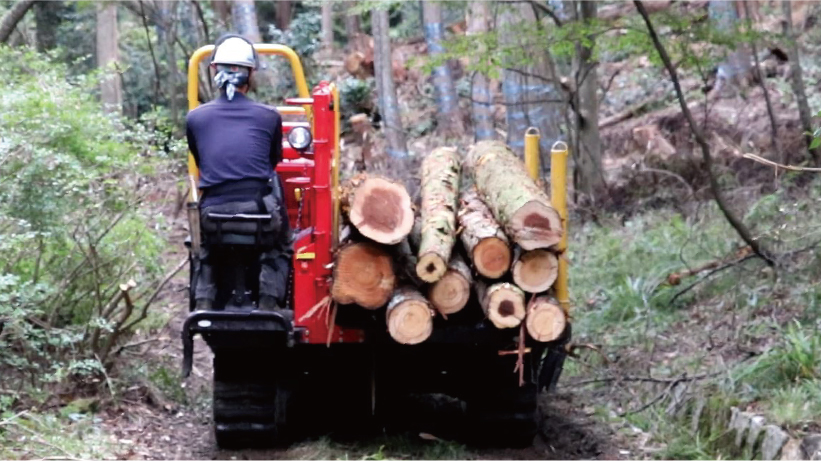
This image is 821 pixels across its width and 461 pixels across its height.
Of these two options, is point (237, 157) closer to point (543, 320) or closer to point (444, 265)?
point (444, 265)

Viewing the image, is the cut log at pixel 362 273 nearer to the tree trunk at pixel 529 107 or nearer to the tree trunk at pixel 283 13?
the tree trunk at pixel 529 107

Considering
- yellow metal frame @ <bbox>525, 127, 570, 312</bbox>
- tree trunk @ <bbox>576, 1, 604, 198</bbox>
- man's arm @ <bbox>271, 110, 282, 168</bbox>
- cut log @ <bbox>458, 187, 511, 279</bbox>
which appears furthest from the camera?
tree trunk @ <bbox>576, 1, 604, 198</bbox>

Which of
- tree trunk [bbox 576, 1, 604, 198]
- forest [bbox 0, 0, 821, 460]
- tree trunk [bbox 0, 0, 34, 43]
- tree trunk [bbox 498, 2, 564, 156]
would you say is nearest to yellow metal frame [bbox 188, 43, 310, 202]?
forest [bbox 0, 0, 821, 460]

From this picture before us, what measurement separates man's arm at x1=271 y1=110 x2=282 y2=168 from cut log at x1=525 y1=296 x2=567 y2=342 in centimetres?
192

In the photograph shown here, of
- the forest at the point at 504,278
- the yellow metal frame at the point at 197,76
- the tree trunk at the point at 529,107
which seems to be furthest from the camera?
the tree trunk at the point at 529,107

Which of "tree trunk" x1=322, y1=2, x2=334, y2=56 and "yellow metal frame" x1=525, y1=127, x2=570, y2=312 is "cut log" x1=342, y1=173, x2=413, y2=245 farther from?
"tree trunk" x1=322, y1=2, x2=334, y2=56

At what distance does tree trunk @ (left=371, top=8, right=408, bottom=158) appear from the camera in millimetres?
20906

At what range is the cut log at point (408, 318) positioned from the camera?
261 inches

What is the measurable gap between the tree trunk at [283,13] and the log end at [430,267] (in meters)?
27.6

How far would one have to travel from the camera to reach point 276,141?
707 cm

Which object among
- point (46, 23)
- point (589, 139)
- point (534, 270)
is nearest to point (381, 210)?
point (534, 270)

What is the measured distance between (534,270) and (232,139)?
2080 millimetres

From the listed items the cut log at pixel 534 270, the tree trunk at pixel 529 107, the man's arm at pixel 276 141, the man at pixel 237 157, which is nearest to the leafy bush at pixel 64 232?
the man at pixel 237 157

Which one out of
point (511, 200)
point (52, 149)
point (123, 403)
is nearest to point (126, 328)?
point (123, 403)
